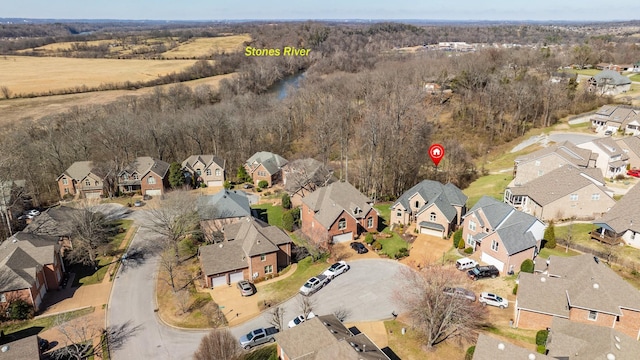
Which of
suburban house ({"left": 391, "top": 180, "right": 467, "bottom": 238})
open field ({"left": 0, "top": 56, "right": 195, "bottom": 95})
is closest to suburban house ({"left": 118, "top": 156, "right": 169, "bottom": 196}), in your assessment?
suburban house ({"left": 391, "top": 180, "right": 467, "bottom": 238})

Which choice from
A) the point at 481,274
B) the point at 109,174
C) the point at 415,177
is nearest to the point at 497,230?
the point at 481,274

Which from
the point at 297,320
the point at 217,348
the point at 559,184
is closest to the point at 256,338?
the point at 297,320

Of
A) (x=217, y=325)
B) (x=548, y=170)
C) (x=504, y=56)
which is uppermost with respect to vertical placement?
(x=504, y=56)

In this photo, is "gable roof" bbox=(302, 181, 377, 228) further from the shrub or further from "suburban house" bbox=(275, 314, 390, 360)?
"suburban house" bbox=(275, 314, 390, 360)

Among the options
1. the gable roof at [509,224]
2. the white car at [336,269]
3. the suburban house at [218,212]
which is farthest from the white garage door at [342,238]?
the gable roof at [509,224]

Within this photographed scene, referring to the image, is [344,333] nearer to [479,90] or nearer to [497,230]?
[497,230]
